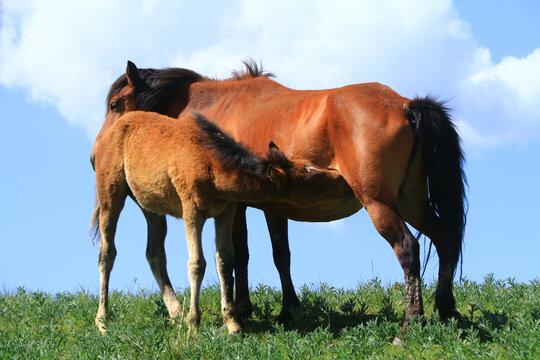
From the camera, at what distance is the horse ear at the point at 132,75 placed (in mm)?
8586

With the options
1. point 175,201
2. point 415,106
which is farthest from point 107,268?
point 415,106

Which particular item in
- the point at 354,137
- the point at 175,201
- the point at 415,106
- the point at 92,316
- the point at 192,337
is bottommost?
the point at 192,337

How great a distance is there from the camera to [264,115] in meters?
7.09

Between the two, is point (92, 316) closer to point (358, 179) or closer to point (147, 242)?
point (147, 242)

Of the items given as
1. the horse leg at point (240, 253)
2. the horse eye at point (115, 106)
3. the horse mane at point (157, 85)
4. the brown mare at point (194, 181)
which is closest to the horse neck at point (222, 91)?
the horse mane at point (157, 85)

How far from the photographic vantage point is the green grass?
17.2 ft

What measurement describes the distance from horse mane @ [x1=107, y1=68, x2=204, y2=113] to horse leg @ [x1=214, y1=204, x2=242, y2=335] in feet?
9.10

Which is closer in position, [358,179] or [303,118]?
[358,179]

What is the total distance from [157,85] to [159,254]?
8.55 ft

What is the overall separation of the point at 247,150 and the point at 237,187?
38 cm

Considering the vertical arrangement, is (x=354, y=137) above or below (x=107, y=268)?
above

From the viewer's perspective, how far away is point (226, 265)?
249 inches

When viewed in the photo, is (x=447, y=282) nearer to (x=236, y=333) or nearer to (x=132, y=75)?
(x=236, y=333)

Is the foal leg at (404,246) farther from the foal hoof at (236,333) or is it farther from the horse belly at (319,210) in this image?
the foal hoof at (236,333)
